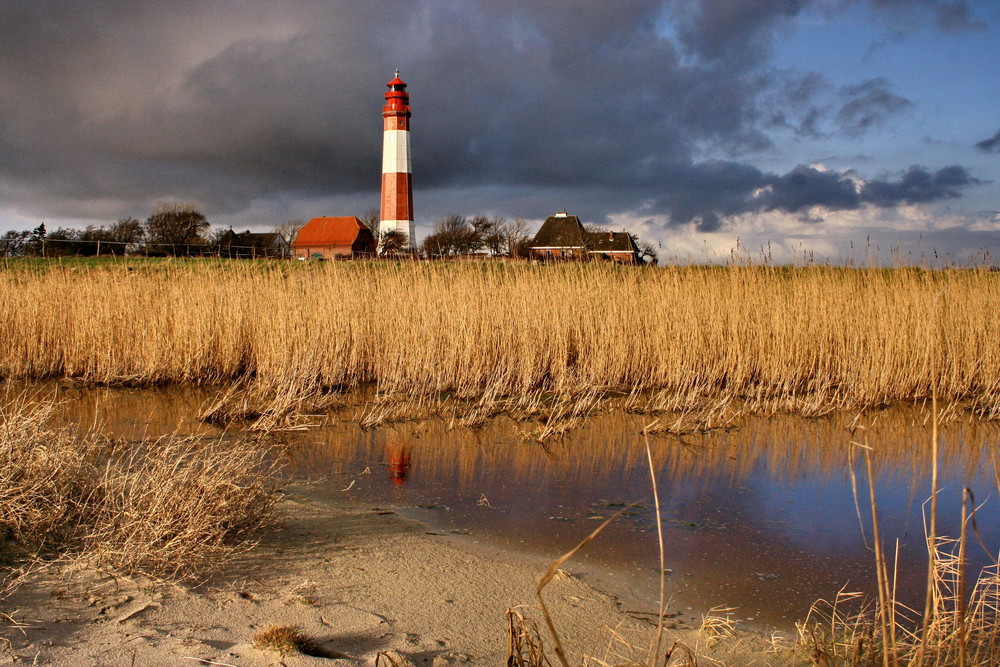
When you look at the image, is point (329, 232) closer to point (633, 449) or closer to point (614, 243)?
→ point (614, 243)

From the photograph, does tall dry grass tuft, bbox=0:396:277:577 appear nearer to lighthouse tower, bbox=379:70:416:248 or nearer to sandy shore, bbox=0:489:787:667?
sandy shore, bbox=0:489:787:667

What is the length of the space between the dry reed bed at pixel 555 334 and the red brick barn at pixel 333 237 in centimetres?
4108

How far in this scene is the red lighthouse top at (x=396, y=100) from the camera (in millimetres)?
42094

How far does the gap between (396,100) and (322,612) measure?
42441 millimetres

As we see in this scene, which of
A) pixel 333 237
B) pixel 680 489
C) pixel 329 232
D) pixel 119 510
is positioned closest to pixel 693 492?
pixel 680 489

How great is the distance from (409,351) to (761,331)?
3.89m

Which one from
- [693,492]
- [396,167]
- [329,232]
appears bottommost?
[693,492]

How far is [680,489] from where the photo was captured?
16.1 feet

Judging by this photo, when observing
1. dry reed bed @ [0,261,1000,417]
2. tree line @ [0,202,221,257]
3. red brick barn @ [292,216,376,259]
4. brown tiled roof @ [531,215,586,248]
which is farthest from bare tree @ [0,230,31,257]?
red brick barn @ [292,216,376,259]

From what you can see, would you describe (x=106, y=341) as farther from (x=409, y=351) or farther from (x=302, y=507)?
(x=302, y=507)

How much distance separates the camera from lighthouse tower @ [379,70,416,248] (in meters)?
41.4

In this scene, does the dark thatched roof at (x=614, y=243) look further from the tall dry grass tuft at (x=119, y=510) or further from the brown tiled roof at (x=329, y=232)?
the brown tiled roof at (x=329, y=232)

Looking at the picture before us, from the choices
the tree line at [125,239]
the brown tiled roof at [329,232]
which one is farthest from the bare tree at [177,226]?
the brown tiled roof at [329,232]

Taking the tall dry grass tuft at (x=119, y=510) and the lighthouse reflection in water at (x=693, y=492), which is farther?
the lighthouse reflection in water at (x=693, y=492)
